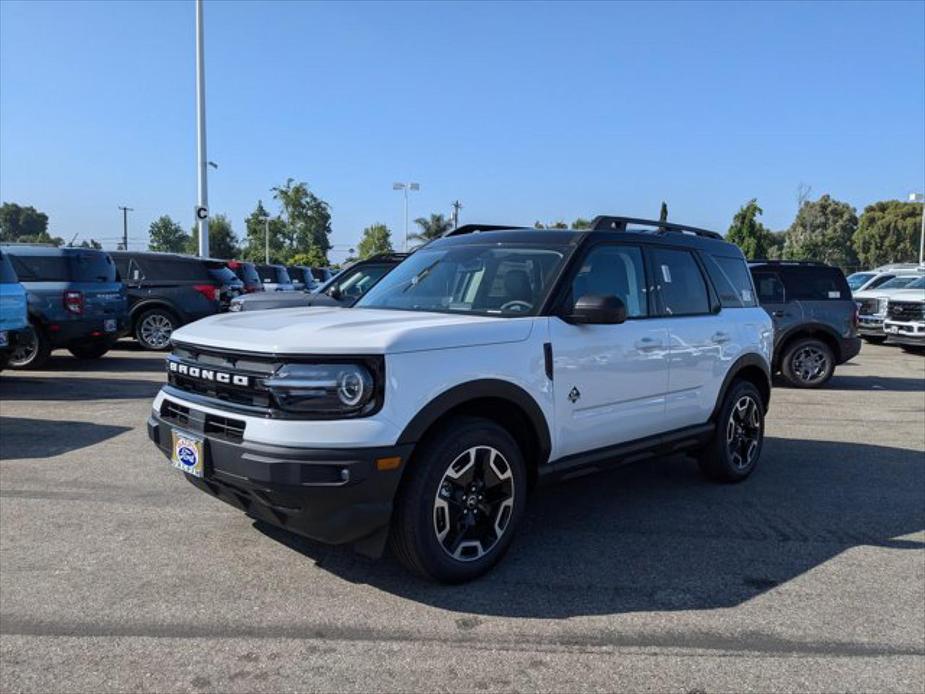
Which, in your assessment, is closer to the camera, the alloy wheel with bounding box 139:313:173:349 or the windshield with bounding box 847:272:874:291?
the alloy wheel with bounding box 139:313:173:349

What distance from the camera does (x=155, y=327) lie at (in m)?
14.0

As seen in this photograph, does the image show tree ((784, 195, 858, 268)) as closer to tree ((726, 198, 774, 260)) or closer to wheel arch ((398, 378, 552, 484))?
tree ((726, 198, 774, 260))

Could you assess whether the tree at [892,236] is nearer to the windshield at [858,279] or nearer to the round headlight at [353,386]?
the windshield at [858,279]

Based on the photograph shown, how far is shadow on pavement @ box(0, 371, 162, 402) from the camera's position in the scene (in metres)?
8.95

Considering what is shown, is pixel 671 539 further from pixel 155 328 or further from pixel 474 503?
pixel 155 328

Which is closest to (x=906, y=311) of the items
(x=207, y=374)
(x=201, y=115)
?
(x=207, y=374)

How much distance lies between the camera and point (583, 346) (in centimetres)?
418

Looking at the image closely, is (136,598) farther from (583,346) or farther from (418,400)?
(583,346)

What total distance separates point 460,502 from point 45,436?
16.2 ft

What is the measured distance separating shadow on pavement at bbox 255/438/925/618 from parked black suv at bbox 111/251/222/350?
33.5ft

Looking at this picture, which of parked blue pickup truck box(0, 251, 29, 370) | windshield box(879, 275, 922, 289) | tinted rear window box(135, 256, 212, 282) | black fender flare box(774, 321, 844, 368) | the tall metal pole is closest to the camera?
parked blue pickup truck box(0, 251, 29, 370)

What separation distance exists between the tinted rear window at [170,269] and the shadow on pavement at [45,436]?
670cm

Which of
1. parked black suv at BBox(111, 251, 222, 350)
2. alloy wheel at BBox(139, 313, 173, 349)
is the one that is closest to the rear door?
parked black suv at BBox(111, 251, 222, 350)

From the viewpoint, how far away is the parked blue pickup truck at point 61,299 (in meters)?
10.8
